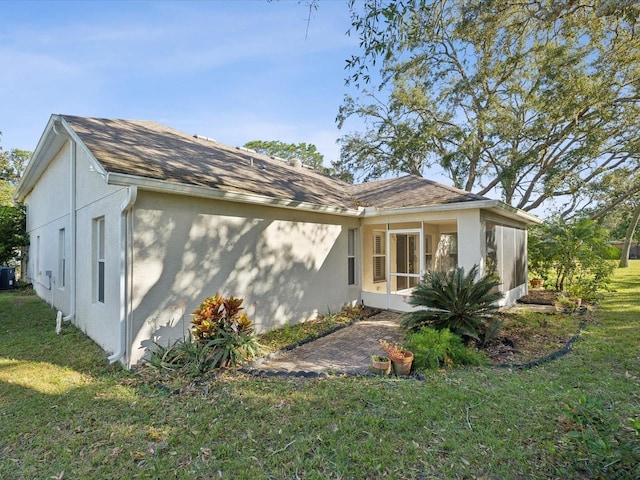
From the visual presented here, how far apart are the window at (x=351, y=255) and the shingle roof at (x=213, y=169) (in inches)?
35.9

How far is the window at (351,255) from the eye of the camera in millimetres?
10320

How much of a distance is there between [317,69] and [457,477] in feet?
33.0

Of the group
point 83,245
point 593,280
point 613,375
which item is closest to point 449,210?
point 613,375

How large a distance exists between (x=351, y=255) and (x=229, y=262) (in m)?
4.49

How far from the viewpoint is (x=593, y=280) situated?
10781mm

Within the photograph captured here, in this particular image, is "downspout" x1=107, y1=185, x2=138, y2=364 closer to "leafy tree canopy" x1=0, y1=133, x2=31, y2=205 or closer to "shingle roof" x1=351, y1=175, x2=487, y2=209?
"shingle roof" x1=351, y1=175, x2=487, y2=209

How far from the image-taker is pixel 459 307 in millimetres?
6430

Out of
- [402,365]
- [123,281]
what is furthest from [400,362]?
[123,281]

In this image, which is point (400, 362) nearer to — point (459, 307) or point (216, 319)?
point (459, 307)

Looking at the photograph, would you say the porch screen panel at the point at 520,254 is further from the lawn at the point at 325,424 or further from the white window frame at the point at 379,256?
the lawn at the point at 325,424

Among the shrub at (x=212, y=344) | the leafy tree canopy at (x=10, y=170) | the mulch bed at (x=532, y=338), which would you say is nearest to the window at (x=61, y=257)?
the shrub at (x=212, y=344)

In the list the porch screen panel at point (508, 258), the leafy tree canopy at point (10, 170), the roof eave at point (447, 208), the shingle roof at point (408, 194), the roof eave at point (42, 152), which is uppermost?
the leafy tree canopy at point (10, 170)

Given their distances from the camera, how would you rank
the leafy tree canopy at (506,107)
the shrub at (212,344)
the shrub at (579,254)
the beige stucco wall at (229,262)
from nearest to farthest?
1. the shrub at (212,344)
2. the beige stucco wall at (229,262)
3. the shrub at (579,254)
4. the leafy tree canopy at (506,107)

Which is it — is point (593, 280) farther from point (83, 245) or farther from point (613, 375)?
point (83, 245)
